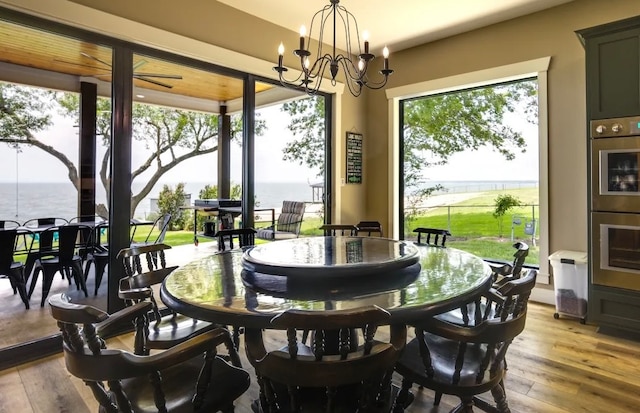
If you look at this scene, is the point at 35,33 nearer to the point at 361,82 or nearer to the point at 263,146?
the point at 263,146

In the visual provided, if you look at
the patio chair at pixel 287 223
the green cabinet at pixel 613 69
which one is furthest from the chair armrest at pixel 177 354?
the green cabinet at pixel 613 69

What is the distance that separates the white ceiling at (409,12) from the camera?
3652mm

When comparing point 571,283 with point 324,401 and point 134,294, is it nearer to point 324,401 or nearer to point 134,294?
point 324,401

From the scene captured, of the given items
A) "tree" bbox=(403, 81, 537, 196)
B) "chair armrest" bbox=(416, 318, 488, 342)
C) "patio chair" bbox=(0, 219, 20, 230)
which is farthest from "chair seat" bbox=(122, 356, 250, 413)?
"tree" bbox=(403, 81, 537, 196)

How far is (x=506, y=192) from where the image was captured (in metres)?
4.29

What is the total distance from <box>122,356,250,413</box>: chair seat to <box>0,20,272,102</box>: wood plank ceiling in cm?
265

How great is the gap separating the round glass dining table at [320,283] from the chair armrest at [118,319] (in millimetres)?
94

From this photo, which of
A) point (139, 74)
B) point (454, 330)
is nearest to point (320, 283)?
point (454, 330)

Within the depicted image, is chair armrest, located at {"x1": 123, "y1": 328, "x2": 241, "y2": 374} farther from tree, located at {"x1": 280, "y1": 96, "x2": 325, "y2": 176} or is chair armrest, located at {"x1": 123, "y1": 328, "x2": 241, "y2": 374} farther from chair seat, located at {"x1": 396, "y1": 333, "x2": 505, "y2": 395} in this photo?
tree, located at {"x1": 280, "y1": 96, "x2": 325, "y2": 176}

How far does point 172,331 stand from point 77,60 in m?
2.61

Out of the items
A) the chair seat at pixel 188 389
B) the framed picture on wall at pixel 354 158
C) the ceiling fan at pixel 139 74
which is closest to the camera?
the chair seat at pixel 188 389

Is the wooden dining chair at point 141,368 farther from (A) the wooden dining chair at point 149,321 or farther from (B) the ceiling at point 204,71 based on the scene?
(B) the ceiling at point 204,71

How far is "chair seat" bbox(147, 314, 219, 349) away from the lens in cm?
183

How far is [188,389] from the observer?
4.76ft
